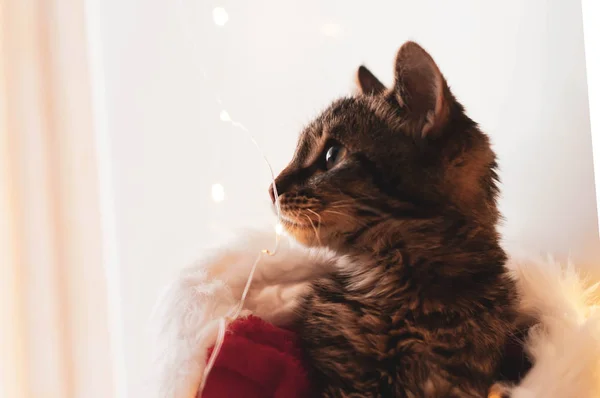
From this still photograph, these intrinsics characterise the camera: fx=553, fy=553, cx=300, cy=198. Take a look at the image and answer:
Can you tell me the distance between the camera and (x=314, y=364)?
0.77 meters

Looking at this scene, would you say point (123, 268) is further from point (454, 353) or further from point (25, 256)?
point (454, 353)

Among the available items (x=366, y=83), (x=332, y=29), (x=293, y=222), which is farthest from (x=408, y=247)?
(x=332, y=29)

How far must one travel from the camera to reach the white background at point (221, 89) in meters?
1.19

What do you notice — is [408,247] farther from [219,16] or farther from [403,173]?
[219,16]

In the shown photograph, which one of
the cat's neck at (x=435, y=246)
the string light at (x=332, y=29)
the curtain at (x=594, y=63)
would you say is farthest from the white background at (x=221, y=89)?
the cat's neck at (x=435, y=246)

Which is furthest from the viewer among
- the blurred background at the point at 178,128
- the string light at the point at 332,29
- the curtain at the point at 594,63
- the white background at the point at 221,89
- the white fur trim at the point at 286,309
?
the string light at the point at 332,29

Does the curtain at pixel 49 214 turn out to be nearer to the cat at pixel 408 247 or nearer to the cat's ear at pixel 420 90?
the cat at pixel 408 247

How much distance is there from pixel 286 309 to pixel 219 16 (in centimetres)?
75

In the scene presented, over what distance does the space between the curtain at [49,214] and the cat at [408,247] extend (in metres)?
0.54

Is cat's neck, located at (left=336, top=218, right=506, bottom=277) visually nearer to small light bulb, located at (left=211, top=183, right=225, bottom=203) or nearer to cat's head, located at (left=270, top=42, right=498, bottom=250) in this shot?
cat's head, located at (left=270, top=42, right=498, bottom=250)

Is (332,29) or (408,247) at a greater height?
(332,29)

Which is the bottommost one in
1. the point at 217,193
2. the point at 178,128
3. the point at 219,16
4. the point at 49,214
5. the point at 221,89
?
the point at 49,214

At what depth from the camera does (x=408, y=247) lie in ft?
2.60

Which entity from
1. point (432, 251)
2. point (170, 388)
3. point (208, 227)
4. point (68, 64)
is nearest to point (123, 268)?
point (208, 227)
